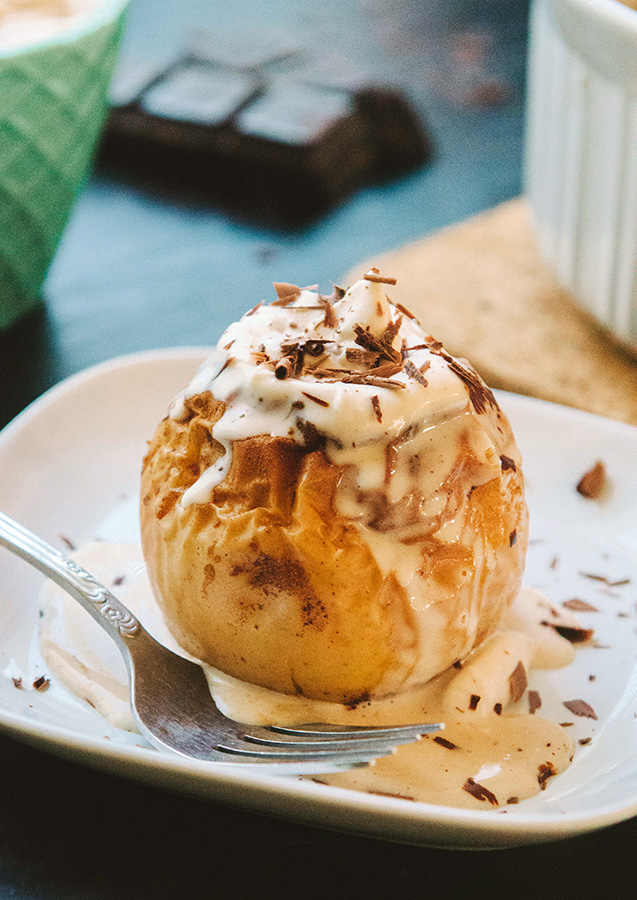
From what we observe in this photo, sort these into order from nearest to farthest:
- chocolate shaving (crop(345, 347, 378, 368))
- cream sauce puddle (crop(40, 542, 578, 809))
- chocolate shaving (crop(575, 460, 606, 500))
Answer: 1. cream sauce puddle (crop(40, 542, 578, 809))
2. chocolate shaving (crop(345, 347, 378, 368))
3. chocolate shaving (crop(575, 460, 606, 500))

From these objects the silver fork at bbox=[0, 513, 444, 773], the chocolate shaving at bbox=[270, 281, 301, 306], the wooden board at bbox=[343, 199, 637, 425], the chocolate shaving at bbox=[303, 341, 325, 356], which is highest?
the chocolate shaving at bbox=[303, 341, 325, 356]

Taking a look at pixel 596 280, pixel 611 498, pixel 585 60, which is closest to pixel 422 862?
pixel 611 498

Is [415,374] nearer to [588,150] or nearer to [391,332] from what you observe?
[391,332]

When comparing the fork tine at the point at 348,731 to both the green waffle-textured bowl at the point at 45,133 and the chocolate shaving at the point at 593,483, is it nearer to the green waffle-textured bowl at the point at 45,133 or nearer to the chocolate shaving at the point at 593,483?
the chocolate shaving at the point at 593,483

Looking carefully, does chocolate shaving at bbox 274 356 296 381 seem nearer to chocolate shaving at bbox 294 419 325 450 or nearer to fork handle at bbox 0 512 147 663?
chocolate shaving at bbox 294 419 325 450

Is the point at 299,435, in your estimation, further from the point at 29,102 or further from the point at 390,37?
the point at 390,37

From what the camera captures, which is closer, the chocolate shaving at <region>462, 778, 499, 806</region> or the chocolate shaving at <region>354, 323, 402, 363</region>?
the chocolate shaving at <region>462, 778, 499, 806</region>

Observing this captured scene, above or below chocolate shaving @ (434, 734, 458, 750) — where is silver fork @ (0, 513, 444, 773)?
above

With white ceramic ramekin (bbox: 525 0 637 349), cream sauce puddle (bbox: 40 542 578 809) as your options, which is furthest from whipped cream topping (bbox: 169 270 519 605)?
white ceramic ramekin (bbox: 525 0 637 349)
